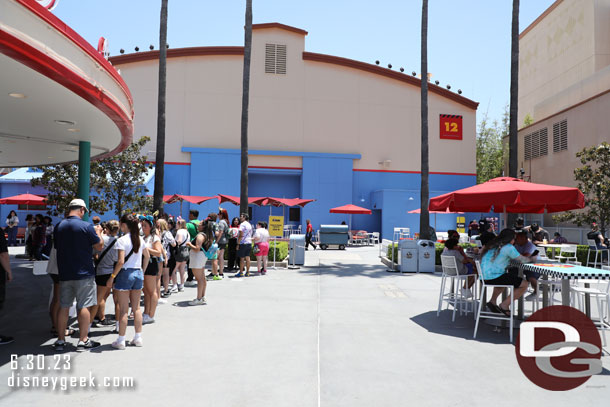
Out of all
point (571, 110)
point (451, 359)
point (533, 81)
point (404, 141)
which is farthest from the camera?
point (533, 81)

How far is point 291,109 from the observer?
1185 inches

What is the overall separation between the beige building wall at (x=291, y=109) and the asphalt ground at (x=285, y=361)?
21.8 metres

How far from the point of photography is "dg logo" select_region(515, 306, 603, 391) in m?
4.88

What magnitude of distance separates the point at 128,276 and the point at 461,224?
2635 centimetres

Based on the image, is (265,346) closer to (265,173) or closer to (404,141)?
(265,173)

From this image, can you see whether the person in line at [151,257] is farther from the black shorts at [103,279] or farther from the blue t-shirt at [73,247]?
the blue t-shirt at [73,247]

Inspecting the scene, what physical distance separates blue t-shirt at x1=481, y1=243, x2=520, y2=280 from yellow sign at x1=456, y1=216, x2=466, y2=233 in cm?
2285

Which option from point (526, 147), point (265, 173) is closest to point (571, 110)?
point (526, 147)

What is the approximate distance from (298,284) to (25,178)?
22.9 metres

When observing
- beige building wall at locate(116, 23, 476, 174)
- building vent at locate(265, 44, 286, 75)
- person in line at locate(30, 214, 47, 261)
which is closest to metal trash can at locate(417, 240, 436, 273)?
person in line at locate(30, 214, 47, 261)

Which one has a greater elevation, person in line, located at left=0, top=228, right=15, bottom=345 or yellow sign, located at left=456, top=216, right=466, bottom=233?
yellow sign, located at left=456, top=216, right=466, bottom=233

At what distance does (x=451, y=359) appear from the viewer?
17.9 ft

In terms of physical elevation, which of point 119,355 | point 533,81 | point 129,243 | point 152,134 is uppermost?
point 533,81

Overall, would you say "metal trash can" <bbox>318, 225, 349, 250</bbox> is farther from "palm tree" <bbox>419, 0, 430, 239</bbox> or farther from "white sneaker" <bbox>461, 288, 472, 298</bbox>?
"white sneaker" <bbox>461, 288, 472, 298</bbox>
